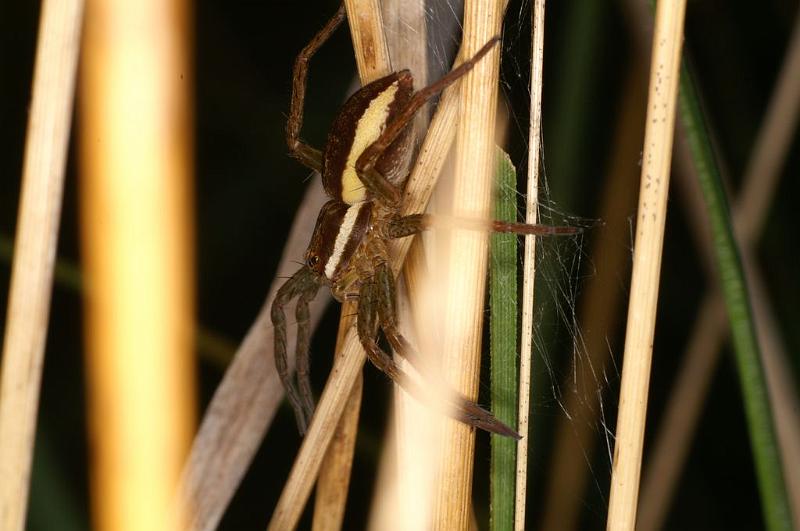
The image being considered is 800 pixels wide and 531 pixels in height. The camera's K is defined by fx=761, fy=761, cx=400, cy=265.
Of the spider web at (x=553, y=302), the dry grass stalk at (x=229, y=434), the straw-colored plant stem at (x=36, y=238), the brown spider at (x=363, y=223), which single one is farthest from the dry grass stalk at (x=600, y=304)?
the straw-colored plant stem at (x=36, y=238)

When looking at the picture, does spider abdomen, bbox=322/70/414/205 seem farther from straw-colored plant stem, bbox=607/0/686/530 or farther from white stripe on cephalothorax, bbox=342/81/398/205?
straw-colored plant stem, bbox=607/0/686/530

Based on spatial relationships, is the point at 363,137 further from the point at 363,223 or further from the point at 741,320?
the point at 741,320

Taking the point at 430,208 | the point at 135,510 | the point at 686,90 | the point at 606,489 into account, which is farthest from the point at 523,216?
the point at 135,510

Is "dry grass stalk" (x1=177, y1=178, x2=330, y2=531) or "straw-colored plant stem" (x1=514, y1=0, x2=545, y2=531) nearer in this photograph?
"straw-colored plant stem" (x1=514, y1=0, x2=545, y2=531)

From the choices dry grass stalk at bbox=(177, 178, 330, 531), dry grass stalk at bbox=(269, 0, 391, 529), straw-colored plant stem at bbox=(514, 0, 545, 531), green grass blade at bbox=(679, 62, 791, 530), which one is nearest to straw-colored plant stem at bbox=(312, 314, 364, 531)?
dry grass stalk at bbox=(269, 0, 391, 529)

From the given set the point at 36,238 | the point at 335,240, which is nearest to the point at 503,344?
the point at 335,240

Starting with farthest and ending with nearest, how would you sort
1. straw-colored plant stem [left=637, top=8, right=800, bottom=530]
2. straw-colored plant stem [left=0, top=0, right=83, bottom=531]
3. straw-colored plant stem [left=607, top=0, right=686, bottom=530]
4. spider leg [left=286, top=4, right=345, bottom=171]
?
straw-colored plant stem [left=637, top=8, right=800, bottom=530]
spider leg [left=286, top=4, right=345, bottom=171]
straw-colored plant stem [left=0, top=0, right=83, bottom=531]
straw-colored plant stem [left=607, top=0, right=686, bottom=530]

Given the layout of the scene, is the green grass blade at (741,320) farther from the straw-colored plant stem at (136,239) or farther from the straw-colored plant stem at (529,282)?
the straw-colored plant stem at (136,239)
